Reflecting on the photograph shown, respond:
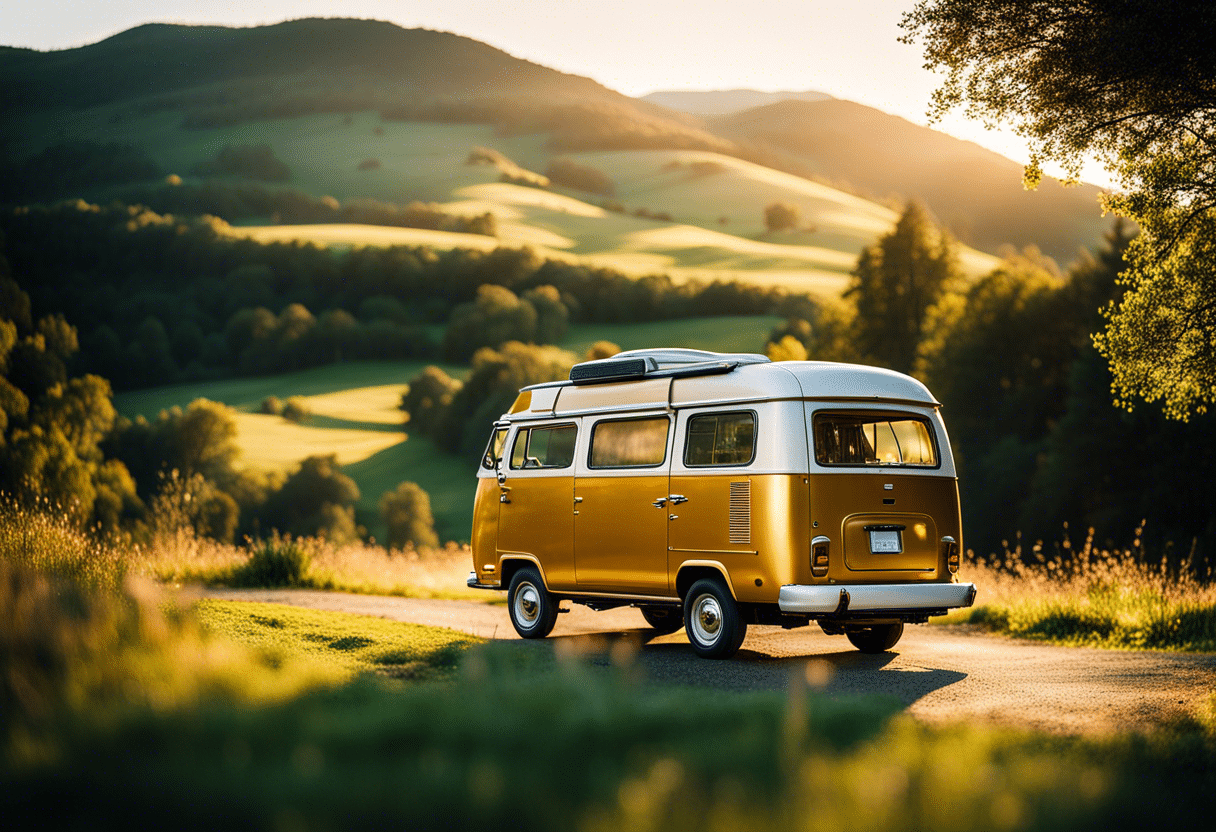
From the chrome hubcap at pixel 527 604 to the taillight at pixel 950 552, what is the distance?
4.44 m

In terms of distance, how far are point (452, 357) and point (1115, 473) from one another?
6270 centimetres

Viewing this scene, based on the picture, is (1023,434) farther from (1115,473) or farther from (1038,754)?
(1038,754)

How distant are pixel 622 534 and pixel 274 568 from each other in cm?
867

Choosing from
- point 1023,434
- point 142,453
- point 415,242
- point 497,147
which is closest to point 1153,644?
point 1023,434

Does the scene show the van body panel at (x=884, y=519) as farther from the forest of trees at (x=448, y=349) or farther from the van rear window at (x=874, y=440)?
the forest of trees at (x=448, y=349)

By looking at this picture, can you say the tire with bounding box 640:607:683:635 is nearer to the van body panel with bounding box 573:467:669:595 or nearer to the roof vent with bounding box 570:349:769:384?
the van body panel with bounding box 573:467:669:595

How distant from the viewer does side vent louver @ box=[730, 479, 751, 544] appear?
10.1m

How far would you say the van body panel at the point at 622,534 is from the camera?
1098 centimetres

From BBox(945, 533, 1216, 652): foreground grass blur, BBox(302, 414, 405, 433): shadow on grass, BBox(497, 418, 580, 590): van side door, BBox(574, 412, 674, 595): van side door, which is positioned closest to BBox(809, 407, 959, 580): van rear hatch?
BBox(574, 412, 674, 595): van side door

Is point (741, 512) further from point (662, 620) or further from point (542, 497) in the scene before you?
point (662, 620)

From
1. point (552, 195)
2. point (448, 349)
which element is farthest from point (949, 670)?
point (552, 195)

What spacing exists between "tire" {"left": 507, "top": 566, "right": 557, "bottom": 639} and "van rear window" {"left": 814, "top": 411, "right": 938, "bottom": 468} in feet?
12.4

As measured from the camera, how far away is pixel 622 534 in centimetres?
1137

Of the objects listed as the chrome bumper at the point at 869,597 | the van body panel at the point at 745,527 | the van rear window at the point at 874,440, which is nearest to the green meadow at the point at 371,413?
the van body panel at the point at 745,527
